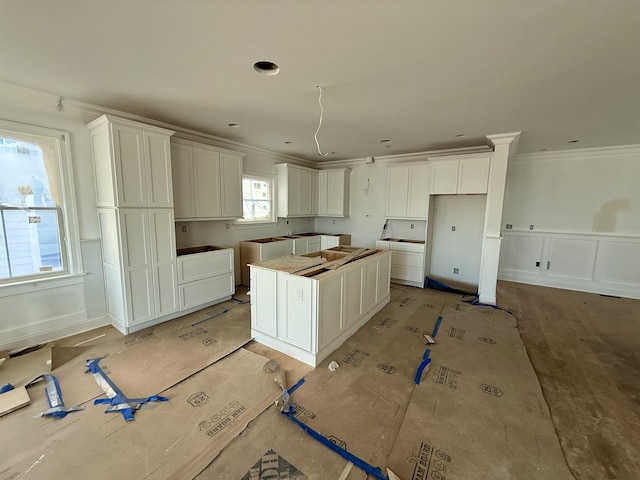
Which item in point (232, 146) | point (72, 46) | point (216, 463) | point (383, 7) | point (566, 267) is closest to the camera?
point (383, 7)

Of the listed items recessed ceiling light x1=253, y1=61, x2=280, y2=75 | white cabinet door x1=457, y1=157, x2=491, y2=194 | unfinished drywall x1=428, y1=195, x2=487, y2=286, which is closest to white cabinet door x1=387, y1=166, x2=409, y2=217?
unfinished drywall x1=428, y1=195, x2=487, y2=286

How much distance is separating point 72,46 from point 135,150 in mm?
1271

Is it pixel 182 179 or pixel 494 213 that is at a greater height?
pixel 182 179

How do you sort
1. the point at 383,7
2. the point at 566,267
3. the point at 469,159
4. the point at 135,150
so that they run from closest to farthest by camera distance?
the point at 383,7, the point at 135,150, the point at 469,159, the point at 566,267

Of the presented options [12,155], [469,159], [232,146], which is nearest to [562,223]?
[469,159]

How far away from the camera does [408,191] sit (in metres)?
5.25

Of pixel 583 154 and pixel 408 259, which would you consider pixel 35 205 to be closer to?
pixel 408 259

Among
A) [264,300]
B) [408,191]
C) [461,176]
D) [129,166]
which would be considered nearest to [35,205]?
[129,166]

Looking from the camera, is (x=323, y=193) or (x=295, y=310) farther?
(x=323, y=193)

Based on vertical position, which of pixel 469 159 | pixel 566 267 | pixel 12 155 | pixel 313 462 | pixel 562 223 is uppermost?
pixel 469 159

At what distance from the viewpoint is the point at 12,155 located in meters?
2.70

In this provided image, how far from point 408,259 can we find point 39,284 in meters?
5.37

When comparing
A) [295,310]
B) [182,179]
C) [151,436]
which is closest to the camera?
[151,436]

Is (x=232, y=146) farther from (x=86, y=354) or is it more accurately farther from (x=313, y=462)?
(x=313, y=462)
